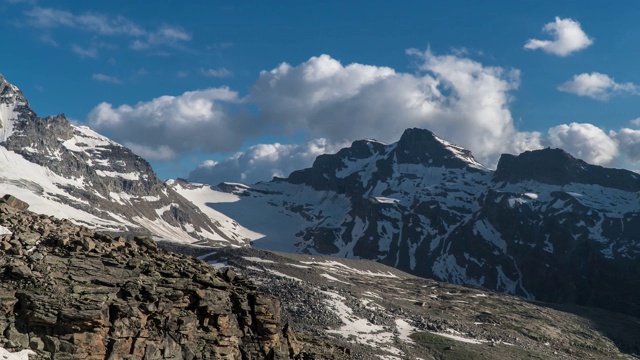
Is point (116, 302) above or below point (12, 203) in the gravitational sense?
below

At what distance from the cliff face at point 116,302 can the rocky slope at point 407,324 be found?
199 ft

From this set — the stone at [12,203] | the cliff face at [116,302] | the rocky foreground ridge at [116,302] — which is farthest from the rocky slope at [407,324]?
the stone at [12,203]

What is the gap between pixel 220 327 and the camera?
1452 inches

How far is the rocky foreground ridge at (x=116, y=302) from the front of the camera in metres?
30.4

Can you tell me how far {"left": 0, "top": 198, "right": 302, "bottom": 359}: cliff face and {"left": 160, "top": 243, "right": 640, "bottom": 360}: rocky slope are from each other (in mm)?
60524

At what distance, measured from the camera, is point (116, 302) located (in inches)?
1282

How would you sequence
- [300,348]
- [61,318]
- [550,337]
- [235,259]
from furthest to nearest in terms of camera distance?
1. [235,259]
2. [550,337]
3. [300,348]
4. [61,318]

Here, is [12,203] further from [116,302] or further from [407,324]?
[407,324]

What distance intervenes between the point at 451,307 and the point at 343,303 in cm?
5724

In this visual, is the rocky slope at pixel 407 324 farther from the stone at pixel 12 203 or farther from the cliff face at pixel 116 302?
the stone at pixel 12 203

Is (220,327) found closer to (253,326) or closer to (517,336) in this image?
(253,326)

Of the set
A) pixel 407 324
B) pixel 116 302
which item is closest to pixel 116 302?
pixel 116 302

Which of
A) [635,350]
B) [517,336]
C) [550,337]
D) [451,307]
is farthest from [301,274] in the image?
[635,350]

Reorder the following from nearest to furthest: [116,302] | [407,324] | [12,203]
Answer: [116,302]
[12,203]
[407,324]
